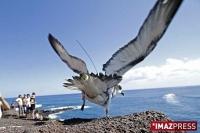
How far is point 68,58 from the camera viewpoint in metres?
12.7

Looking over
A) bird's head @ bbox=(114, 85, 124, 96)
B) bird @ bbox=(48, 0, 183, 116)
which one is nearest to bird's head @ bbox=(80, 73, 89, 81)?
bird @ bbox=(48, 0, 183, 116)

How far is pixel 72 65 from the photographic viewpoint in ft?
43.4

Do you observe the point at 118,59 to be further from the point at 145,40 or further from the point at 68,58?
the point at 145,40

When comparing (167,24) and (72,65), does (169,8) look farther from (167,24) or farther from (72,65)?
(72,65)

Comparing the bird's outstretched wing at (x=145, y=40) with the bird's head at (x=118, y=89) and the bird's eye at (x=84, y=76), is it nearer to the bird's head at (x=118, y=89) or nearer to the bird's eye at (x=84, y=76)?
the bird's eye at (x=84, y=76)

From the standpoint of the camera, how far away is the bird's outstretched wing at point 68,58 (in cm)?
1222

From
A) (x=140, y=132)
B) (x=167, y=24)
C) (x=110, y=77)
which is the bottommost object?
(x=140, y=132)

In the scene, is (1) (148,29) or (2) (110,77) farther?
(2) (110,77)

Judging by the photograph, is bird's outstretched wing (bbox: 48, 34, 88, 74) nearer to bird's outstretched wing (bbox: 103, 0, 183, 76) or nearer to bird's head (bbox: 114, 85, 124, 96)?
bird's outstretched wing (bbox: 103, 0, 183, 76)

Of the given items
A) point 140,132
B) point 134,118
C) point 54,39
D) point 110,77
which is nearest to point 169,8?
point 54,39

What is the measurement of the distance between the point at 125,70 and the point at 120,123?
361 cm

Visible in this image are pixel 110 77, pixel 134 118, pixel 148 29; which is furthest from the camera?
pixel 134 118

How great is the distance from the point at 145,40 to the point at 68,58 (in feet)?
8.69

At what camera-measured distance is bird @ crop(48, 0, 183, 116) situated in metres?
9.91
